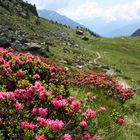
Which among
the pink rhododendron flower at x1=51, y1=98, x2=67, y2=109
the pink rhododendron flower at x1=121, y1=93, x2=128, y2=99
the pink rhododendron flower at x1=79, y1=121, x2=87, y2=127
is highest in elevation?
the pink rhododendron flower at x1=51, y1=98, x2=67, y2=109

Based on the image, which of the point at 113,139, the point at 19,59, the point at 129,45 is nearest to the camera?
the point at 113,139

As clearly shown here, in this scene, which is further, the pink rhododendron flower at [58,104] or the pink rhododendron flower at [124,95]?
the pink rhododendron flower at [124,95]

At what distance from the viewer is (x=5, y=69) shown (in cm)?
1109

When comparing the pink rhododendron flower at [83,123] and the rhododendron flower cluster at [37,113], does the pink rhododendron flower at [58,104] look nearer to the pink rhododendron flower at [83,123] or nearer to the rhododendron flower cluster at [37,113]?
the rhododendron flower cluster at [37,113]

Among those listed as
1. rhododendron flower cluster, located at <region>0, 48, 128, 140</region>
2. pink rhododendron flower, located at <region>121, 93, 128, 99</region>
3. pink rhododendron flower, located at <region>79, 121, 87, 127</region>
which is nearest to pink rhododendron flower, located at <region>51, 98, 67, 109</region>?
rhododendron flower cluster, located at <region>0, 48, 128, 140</region>

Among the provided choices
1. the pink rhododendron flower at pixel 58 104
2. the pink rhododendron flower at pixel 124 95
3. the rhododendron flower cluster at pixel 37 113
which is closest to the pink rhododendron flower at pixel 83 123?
the rhododendron flower cluster at pixel 37 113

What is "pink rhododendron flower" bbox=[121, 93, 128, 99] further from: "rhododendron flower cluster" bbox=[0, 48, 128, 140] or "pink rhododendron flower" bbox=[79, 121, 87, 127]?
"pink rhododendron flower" bbox=[79, 121, 87, 127]

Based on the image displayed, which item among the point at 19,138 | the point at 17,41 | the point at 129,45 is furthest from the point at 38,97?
the point at 129,45

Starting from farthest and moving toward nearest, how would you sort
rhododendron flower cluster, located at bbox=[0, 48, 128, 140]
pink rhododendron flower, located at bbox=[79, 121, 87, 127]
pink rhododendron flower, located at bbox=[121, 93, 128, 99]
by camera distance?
pink rhododendron flower, located at bbox=[121, 93, 128, 99] < pink rhododendron flower, located at bbox=[79, 121, 87, 127] < rhododendron flower cluster, located at bbox=[0, 48, 128, 140]

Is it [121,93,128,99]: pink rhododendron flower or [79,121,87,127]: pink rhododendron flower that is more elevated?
[79,121,87,127]: pink rhododendron flower

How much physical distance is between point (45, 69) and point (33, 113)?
568 cm

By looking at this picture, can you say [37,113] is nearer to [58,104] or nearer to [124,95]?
[58,104]

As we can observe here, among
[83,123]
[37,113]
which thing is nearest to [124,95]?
[83,123]

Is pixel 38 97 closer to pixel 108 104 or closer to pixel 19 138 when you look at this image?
pixel 19 138
